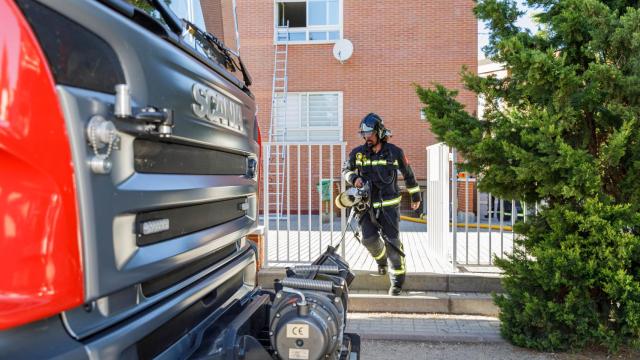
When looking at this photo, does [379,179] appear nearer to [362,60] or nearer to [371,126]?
[371,126]

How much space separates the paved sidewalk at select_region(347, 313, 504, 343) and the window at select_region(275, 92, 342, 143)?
31.9 feet

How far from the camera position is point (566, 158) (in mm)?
3852

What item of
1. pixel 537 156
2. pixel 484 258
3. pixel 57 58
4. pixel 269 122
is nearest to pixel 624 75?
pixel 537 156

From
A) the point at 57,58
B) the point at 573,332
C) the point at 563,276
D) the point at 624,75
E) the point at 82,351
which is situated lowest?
the point at 573,332

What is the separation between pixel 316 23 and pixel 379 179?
10.4 m

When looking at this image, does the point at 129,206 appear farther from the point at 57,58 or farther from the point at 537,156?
the point at 537,156

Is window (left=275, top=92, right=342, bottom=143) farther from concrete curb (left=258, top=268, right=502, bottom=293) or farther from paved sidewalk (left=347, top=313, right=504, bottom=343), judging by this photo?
paved sidewalk (left=347, top=313, right=504, bottom=343)

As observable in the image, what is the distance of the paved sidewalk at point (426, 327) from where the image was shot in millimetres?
4750

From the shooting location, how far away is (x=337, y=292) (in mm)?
2525

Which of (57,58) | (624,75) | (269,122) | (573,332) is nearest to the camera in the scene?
(57,58)

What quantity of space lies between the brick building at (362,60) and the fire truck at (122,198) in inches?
478

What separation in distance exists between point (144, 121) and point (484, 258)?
6104 millimetres

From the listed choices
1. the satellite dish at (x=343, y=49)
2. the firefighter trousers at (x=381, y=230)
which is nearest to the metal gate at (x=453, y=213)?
the firefighter trousers at (x=381, y=230)

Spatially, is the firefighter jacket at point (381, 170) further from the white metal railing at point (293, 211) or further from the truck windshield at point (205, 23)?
the truck windshield at point (205, 23)
